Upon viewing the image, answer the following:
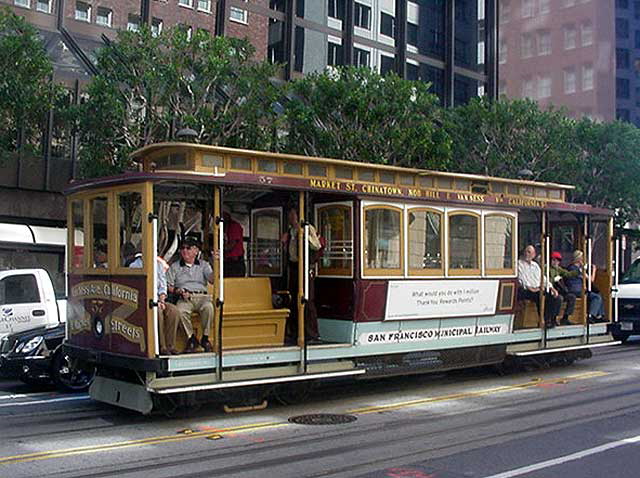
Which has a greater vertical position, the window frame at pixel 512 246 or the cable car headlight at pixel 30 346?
the window frame at pixel 512 246

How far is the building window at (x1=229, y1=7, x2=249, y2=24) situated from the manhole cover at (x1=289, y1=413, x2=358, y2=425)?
820 inches

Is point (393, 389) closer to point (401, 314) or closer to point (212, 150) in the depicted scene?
point (401, 314)

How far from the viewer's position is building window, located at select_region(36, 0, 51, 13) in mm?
24609

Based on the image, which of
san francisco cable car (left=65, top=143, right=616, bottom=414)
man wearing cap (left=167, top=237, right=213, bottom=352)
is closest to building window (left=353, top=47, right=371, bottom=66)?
san francisco cable car (left=65, top=143, right=616, bottom=414)

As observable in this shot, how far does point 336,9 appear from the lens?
32312mm

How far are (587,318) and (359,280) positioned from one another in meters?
5.73

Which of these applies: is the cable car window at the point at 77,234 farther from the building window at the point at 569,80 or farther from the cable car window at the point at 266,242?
the building window at the point at 569,80

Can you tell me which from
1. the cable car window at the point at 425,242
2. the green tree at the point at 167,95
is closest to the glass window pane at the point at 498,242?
the cable car window at the point at 425,242

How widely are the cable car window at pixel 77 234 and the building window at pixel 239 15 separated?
18938mm

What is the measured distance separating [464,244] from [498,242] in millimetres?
856

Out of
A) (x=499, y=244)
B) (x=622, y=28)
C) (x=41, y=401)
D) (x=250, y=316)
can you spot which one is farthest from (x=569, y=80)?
(x=41, y=401)

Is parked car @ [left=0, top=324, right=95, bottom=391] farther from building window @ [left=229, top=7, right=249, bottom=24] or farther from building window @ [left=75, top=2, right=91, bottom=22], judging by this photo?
building window @ [left=229, top=7, right=249, bottom=24]

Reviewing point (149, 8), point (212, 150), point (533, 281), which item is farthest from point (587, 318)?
point (149, 8)

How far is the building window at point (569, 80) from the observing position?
4241 cm
